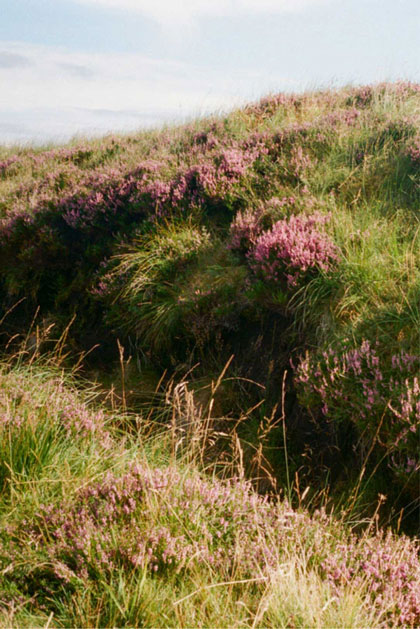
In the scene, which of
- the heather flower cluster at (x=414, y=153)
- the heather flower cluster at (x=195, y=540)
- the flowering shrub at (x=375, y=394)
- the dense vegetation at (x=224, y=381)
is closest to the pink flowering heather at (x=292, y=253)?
the dense vegetation at (x=224, y=381)

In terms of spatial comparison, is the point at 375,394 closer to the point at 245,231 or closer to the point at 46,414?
the point at 46,414

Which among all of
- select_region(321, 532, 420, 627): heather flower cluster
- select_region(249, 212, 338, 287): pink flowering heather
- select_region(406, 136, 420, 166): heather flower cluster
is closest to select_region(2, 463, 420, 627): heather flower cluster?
select_region(321, 532, 420, 627): heather flower cluster

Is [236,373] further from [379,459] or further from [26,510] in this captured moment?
[26,510]

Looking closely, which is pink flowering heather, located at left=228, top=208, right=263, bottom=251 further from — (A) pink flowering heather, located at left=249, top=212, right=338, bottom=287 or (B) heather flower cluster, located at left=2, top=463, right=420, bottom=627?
(B) heather flower cluster, located at left=2, top=463, right=420, bottom=627

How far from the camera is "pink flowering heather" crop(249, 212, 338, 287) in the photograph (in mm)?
5383

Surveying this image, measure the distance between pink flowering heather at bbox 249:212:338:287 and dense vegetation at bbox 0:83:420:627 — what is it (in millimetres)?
21

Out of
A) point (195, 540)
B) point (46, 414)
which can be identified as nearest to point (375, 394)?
point (195, 540)

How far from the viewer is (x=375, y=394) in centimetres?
407

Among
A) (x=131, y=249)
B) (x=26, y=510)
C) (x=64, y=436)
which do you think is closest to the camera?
(x=26, y=510)

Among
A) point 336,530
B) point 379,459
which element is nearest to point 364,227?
point 379,459

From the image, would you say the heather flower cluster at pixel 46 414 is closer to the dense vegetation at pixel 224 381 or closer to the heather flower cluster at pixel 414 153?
the dense vegetation at pixel 224 381

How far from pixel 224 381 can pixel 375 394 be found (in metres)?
1.95

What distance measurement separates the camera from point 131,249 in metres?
7.07

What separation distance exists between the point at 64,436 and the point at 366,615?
8.17 ft
